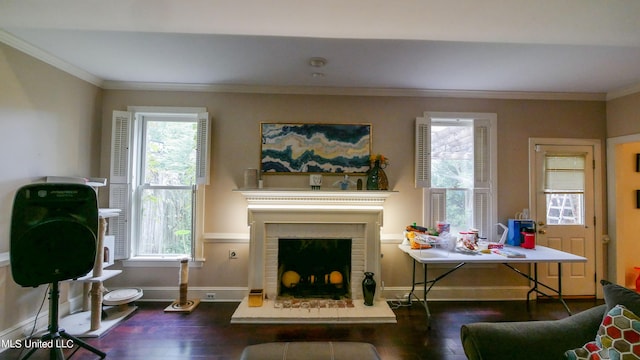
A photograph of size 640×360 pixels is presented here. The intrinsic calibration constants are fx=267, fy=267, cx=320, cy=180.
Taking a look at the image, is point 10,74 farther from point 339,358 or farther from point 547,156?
point 547,156

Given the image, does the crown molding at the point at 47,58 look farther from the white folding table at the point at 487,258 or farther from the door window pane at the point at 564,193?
the door window pane at the point at 564,193

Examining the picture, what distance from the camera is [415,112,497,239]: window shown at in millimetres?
3234

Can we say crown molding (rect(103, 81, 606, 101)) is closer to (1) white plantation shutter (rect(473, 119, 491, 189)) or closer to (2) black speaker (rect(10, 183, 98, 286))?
(1) white plantation shutter (rect(473, 119, 491, 189))

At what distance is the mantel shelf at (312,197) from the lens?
2963 mm

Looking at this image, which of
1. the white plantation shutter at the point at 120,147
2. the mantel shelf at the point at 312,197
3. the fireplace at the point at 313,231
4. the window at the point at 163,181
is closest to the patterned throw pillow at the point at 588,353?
the fireplace at the point at 313,231

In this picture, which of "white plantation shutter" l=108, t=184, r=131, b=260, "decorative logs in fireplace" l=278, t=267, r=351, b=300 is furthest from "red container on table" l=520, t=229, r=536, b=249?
"white plantation shutter" l=108, t=184, r=131, b=260

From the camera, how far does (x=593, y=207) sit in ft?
10.9

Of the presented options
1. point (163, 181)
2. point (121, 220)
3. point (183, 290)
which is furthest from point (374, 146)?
point (121, 220)

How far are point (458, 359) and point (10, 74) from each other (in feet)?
14.5

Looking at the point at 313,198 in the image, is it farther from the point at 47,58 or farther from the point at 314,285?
the point at 47,58

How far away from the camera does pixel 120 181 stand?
10.2 ft

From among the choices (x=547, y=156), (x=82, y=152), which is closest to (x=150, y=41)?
(x=82, y=152)

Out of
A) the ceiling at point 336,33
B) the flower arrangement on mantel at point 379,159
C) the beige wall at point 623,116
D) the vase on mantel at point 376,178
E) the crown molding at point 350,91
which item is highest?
the ceiling at point 336,33

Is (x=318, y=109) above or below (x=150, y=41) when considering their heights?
below
